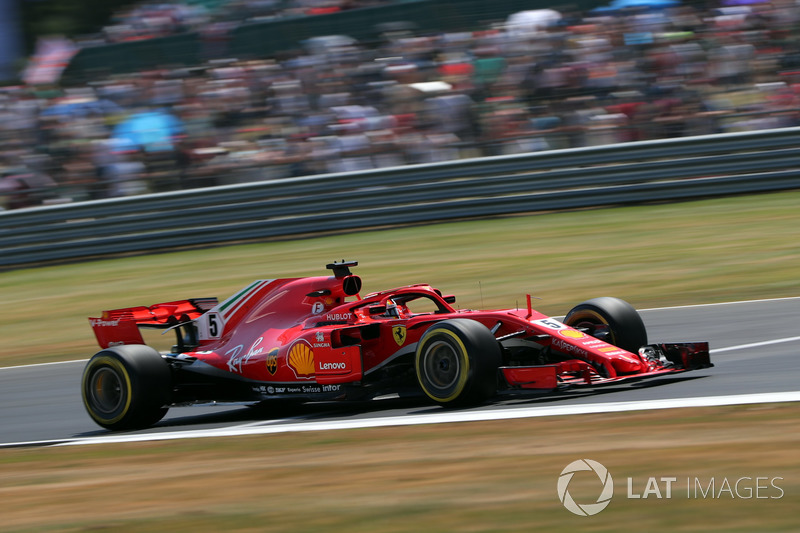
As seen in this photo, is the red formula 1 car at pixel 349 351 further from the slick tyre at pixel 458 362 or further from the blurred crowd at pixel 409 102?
the blurred crowd at pixel 409 102

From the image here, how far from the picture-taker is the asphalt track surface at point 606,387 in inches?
292

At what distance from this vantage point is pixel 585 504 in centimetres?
478

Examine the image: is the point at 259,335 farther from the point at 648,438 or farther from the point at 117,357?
the point at 648,438

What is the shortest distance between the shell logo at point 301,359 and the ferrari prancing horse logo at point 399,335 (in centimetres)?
66

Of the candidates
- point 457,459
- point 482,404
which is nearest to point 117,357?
point 482,404

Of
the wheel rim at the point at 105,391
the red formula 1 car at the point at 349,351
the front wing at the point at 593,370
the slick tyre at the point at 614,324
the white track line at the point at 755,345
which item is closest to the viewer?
the front wing at the point at 593,370

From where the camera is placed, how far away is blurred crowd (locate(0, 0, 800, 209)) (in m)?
16.8

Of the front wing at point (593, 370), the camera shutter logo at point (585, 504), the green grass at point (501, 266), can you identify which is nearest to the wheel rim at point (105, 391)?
the front wing at point (593, 370)

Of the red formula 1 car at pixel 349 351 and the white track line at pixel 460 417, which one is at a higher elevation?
the red formula 1 car at pixel 349 351

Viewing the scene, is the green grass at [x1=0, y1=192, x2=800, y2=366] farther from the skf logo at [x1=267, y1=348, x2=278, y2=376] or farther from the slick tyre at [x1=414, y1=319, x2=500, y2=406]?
the slick tyre at [x1=414, y1=319, x2=500, y2=406]

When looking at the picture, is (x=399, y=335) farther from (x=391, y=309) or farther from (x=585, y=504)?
(x=585, y=504)

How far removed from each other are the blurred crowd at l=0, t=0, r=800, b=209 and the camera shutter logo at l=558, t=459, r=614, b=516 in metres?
12.4

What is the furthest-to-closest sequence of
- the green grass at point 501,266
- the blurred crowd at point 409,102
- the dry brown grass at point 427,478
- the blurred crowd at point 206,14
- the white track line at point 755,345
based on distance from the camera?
the blurred crowd at point 206,14, the blurred crowd at point 409,102, the green grass at point 501,266, the white track line at point 755,345, the dry brown grass at point 427,478

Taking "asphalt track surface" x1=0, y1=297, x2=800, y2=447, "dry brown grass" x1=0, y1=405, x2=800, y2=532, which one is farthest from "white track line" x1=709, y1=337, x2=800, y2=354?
"dry brown grass" x1=0, y1=405, x2=800, y2=532
